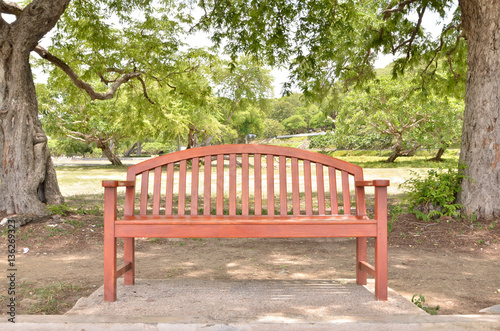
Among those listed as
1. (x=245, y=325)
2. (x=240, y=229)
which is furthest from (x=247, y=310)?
(x=240, y=229)

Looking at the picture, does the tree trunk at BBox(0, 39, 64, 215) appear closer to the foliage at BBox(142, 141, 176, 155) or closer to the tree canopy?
the tree canopy

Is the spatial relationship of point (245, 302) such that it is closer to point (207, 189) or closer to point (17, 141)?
point (207, 189)

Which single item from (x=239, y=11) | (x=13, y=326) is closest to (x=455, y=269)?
(x=13, y=326)

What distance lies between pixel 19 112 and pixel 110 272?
5.17m

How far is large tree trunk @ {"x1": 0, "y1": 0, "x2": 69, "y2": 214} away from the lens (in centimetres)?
699

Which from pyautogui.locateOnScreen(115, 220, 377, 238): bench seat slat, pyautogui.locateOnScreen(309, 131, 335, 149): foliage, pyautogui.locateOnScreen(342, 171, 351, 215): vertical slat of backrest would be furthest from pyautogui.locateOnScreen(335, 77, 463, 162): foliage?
pyautogui.locateOnScreen(115, 220, 377, 238): bench seat slat

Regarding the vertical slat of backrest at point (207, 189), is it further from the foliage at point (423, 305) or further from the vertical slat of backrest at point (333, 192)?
the foliage at point (423, 305)

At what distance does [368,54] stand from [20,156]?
27.2 ft

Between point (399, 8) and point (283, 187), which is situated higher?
point (399, 8)

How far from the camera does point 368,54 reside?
11.1m

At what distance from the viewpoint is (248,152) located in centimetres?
366

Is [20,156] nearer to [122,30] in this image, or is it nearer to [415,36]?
[122,30]

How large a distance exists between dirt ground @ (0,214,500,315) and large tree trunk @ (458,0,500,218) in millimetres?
382

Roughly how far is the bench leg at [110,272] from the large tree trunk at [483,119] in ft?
17.8
